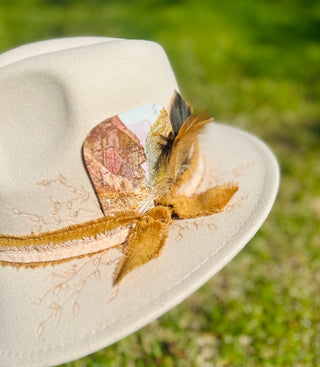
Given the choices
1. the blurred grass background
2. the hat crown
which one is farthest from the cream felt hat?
the blurred grass background

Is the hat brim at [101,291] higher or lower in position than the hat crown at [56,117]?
lower

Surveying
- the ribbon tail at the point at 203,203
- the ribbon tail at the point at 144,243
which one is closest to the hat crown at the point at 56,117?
the ribbon tail at the point at 144,243

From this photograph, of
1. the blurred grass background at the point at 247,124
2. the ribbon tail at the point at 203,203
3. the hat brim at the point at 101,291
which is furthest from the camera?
the blurred grass background at the point at 247,124

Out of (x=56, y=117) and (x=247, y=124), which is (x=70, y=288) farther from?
(x=247, y=124)

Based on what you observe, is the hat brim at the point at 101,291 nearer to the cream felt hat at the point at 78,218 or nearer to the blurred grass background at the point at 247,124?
the cream felt hat at the point at 78,218

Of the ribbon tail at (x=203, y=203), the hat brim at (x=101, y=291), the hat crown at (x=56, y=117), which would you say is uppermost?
the hat crown at (x=56, y=117)

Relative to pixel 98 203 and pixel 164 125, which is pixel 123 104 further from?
pixel 98 203
